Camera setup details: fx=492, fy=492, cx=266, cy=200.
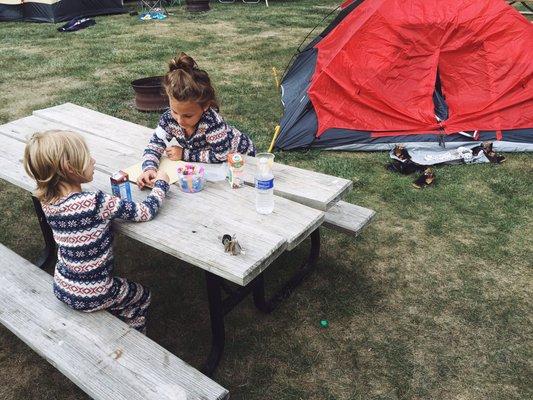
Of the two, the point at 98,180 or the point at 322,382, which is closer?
the point at 322,382

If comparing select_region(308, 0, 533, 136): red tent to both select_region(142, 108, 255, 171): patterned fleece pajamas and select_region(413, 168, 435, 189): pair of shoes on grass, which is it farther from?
select_region(142, 108, 255, 171): patterned fleece pajamas

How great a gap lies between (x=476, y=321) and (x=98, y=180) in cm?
250

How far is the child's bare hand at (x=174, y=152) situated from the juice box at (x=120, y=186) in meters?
0.56

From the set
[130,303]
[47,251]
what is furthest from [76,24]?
[130,303]

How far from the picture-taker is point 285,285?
10.9 feet

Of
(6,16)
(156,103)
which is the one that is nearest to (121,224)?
(156,103)

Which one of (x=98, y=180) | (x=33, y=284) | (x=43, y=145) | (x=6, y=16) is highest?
(x=43, y=145)

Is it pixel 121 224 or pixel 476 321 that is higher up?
pixel 121 224

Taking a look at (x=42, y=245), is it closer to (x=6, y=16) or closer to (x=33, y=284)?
(x=33, y=284)

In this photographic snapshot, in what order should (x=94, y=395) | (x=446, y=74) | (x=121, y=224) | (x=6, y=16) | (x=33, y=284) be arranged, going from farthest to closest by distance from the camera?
(x=6, y=16) < (x=446, y=74) < (x=33, y=284) < (x=121, y=224) < (x=94, y=395)

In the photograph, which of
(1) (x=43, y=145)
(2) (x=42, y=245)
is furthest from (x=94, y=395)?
(2) (x=42, y=245)

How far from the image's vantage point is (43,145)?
2246 millimetres

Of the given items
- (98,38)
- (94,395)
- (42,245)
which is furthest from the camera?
(98,38)

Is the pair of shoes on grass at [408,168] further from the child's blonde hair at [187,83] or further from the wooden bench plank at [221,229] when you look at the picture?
the child's blonde hair at [187,83]
